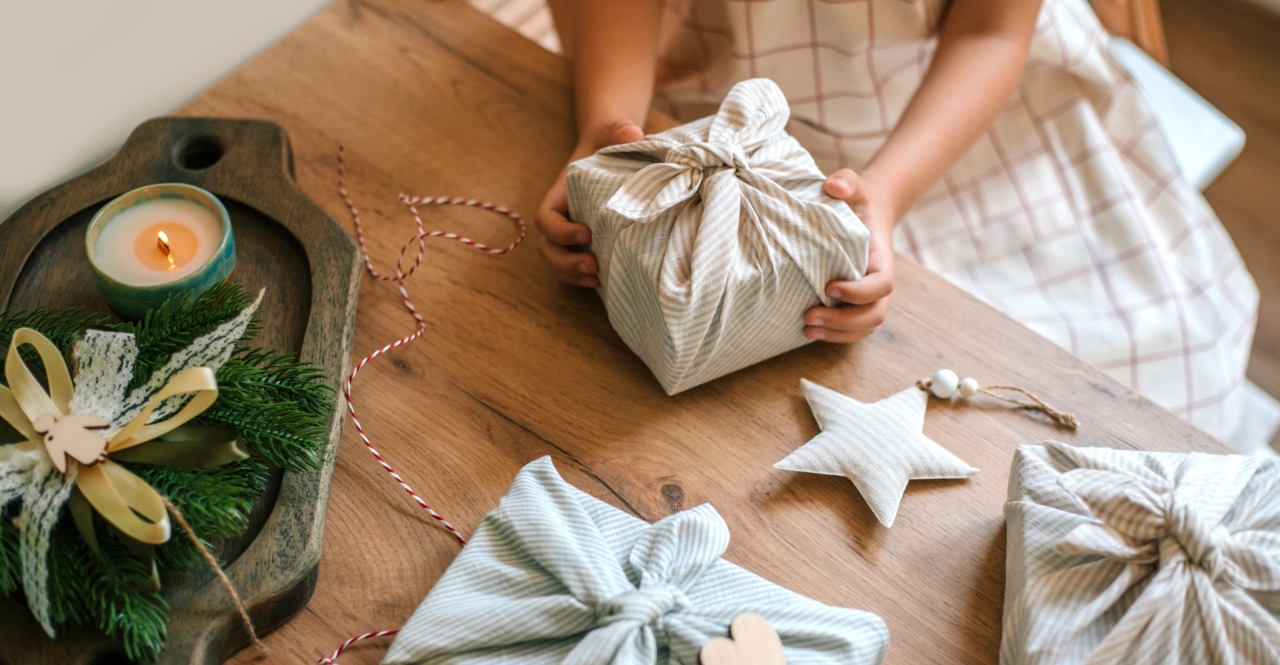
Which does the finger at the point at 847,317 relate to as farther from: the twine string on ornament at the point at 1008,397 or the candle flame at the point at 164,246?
the candle flame at the point at 164,246

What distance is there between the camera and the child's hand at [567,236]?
0.72m

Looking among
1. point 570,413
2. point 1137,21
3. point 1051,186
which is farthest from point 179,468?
point 1137,21

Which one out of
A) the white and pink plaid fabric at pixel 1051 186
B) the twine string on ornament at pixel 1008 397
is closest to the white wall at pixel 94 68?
the white and pink plaid fabric at pixel 1051 186

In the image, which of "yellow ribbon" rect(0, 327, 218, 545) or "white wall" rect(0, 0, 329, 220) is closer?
"yellow ribbon" rect(0, 327, 218, 545)

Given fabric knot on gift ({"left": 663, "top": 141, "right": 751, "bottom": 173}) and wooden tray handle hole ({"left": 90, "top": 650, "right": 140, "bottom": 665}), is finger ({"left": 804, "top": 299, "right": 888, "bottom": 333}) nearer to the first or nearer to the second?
fabric knot on gift ({"left": 663, "top": 141, "right": 751, "bottom": 173})

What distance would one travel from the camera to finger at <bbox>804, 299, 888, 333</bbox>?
0.69 meters

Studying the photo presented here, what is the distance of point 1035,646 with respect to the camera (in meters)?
0.52

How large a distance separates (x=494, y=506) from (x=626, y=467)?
111 mm

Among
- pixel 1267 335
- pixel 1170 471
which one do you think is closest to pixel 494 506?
pixel 1170 471

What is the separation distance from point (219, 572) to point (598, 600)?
0.25m

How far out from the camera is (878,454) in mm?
648

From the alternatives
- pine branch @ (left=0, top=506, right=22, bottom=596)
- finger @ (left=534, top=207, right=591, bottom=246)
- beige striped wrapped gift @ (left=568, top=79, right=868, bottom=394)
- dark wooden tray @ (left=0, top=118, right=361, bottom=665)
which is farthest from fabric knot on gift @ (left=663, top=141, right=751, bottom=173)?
pine branch @ (left=0, top=506, right=22, bottom=596)

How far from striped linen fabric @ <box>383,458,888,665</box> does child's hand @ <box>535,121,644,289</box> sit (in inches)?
8.6

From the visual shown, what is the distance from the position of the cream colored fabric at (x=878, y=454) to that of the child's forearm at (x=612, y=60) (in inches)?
14.9
